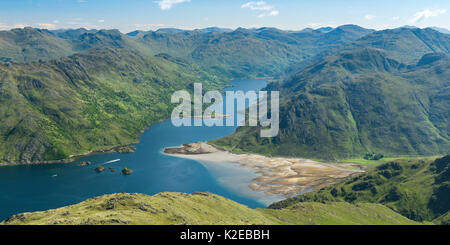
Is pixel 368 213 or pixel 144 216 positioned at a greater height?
pixel 144 216

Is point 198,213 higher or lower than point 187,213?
lower

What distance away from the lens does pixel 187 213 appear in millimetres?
140750

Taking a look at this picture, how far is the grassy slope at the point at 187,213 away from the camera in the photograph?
392ft

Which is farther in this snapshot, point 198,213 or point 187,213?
point 198,213

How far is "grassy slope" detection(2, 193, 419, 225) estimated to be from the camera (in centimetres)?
11938

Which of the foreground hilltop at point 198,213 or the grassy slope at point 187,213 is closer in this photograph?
the grassy slope at point 187,213

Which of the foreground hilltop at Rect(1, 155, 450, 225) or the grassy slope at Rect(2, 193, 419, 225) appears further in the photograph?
the foreground hilltop at Rect(1, 155, 450, 225)
